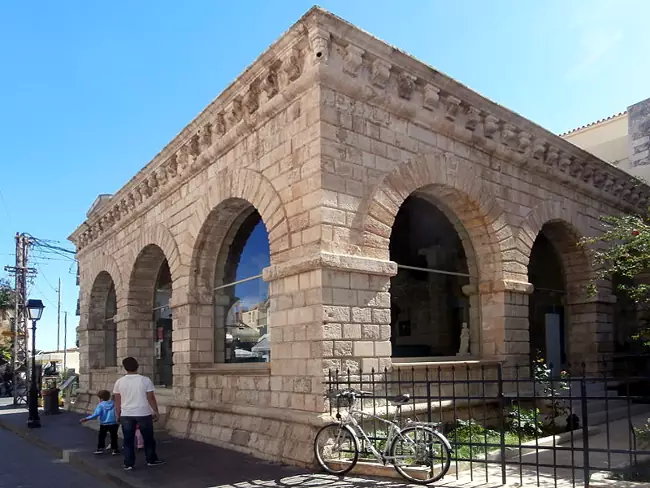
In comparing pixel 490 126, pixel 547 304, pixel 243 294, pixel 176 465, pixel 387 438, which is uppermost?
pixel 490 126

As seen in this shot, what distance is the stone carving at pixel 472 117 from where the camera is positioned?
386 inches

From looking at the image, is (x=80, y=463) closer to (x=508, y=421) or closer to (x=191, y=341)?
(x=191, y=341)

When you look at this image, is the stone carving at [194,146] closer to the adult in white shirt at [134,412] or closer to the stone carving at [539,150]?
the adult in white shirt at [134,412]

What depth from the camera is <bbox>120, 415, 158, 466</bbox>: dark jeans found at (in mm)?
7777

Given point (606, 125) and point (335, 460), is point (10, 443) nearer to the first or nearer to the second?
point (335, 460)

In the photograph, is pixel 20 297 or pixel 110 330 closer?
pixel 110 330

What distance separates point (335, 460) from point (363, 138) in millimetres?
4076

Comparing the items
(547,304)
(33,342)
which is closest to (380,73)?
(547,304)

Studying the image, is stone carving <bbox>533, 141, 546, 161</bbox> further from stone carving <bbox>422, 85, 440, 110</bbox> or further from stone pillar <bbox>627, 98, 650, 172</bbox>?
stone pillar <bbox>627, 98, 650, 172</bbox>

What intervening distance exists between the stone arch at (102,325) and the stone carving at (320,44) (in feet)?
38.2

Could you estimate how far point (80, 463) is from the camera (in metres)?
8.94

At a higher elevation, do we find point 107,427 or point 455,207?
point 455,207

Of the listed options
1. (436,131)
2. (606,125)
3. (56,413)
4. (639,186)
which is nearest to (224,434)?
(436,131)

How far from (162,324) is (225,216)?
4875mm
